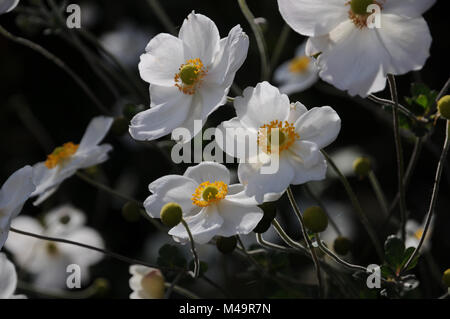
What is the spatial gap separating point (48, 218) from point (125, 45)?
84cm

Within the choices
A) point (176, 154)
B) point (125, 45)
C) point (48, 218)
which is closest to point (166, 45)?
point (176, 154)

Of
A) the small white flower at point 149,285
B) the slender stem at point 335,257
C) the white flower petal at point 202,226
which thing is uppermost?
the white flower petal at point 202,226

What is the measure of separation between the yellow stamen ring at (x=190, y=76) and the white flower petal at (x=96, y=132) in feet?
0.63

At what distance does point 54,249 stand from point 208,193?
80 cm

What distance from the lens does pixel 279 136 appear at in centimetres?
73

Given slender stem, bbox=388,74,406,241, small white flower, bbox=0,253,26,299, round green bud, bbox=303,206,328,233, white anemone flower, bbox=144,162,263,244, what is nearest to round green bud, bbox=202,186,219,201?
white anemone flower, bbox=144,162,263,244

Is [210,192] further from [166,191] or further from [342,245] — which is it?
[342,245]

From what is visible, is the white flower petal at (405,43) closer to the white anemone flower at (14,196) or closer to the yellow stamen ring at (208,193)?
the yellow stamen ring at (208,193)

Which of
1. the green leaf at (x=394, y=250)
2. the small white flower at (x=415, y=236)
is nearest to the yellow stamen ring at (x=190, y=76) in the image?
the green leaf at (x=394, y=250)

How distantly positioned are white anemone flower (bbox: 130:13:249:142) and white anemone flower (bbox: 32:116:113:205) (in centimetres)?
17

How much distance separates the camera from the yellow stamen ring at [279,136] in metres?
0.73

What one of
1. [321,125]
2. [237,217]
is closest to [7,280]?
[237,217]

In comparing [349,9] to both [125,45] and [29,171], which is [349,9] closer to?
[29,171]

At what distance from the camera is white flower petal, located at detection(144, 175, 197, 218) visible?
2.52 ft
